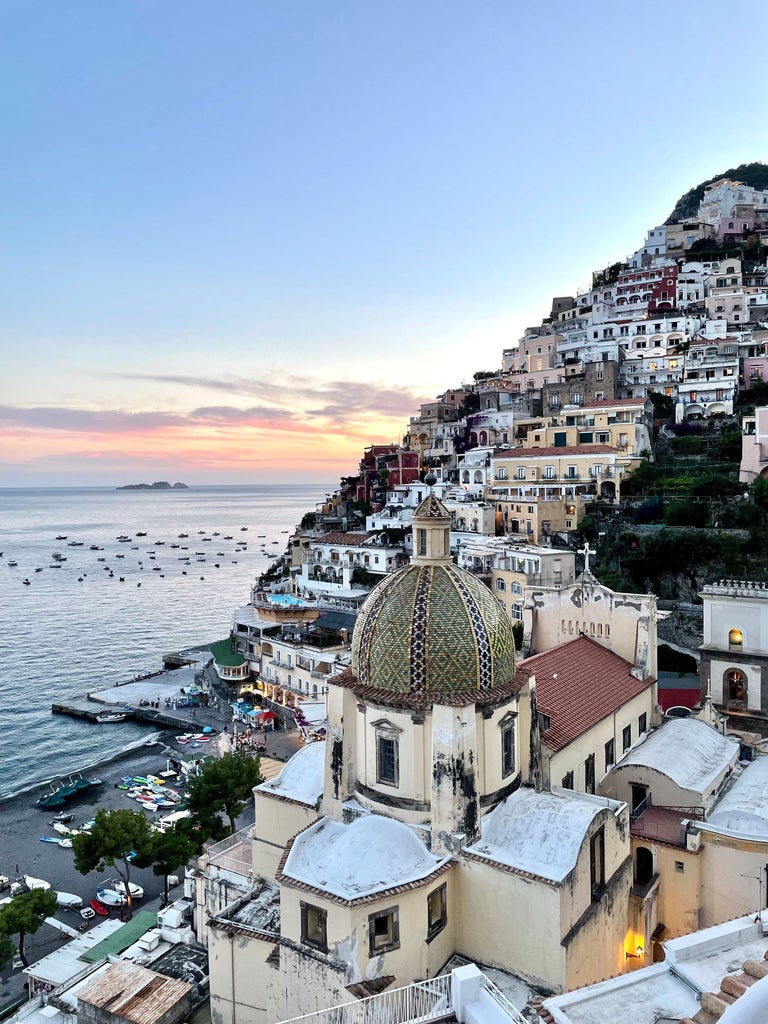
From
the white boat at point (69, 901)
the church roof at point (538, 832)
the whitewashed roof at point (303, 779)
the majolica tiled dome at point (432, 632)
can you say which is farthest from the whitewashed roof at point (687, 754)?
the white boat at point (69, 901)

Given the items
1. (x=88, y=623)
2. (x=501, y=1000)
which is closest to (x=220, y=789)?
(x=501, y=1000)

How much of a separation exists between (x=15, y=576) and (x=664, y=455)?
308 ft

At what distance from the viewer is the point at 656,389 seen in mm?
62812

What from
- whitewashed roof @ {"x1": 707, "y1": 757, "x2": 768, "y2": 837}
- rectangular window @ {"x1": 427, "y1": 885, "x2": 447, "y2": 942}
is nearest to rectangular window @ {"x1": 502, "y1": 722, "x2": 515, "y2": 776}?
rectangular window @ {"x1": 427, "y1": 885, "x2": 447, "y2": 942}

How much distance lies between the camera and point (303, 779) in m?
15.8

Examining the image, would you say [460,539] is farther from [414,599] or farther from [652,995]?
[652,995]

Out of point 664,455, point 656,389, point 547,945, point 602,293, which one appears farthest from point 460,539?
point 602,293

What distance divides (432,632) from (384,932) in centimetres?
515

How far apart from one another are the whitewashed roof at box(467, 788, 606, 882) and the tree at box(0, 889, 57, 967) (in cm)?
1371

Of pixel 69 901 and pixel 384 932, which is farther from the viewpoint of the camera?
pixel 69 901

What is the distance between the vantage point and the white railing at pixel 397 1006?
29.0 feet

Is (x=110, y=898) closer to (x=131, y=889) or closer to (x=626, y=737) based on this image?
(x=131, y=889)

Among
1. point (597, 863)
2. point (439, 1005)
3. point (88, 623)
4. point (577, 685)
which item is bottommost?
point (88, 623)

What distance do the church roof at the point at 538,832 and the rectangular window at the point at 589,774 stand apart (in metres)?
3.33
